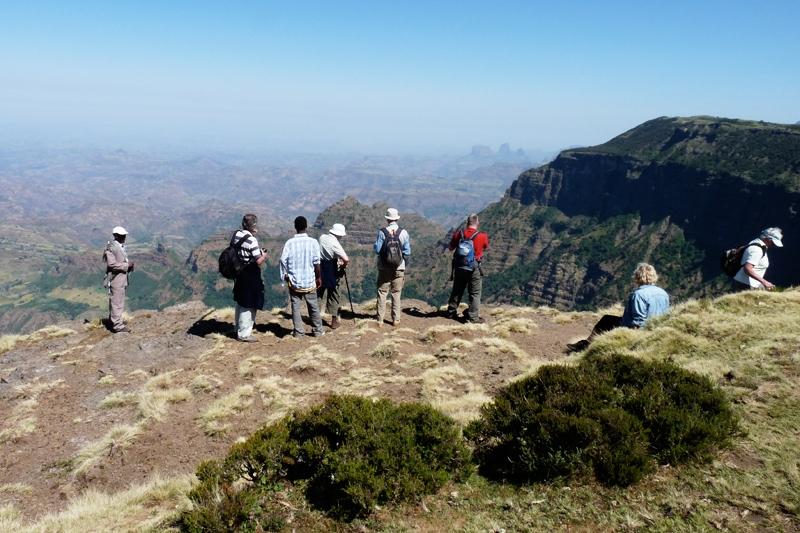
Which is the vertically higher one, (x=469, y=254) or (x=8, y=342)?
(x=469, y=254)

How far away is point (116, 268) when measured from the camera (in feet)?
50.4

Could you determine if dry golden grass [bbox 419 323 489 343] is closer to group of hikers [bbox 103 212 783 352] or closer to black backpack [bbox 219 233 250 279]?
group of hikers [bbox 103 212 783 352]

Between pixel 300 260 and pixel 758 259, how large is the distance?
43.6 feet

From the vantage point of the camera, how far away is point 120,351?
15.1m

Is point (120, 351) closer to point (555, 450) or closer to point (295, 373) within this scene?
point (295, 373)

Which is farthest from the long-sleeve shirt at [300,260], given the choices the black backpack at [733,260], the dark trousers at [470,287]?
the black backpack at [733,260]

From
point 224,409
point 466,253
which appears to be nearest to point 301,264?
point 224,409

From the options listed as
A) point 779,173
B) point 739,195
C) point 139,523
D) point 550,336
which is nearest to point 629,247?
point 739,195

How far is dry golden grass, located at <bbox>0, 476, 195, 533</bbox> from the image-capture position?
594cm

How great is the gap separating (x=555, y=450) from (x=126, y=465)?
8.08 meters

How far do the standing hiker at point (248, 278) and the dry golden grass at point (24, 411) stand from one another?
17.1 feet

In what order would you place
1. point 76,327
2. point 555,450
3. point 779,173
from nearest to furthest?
1. point 555,450
2. point 76,327
3. point 779,173

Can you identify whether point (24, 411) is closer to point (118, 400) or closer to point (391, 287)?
point (118, 400)

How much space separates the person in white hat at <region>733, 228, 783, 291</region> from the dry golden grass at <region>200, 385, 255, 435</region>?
46.1 feet
